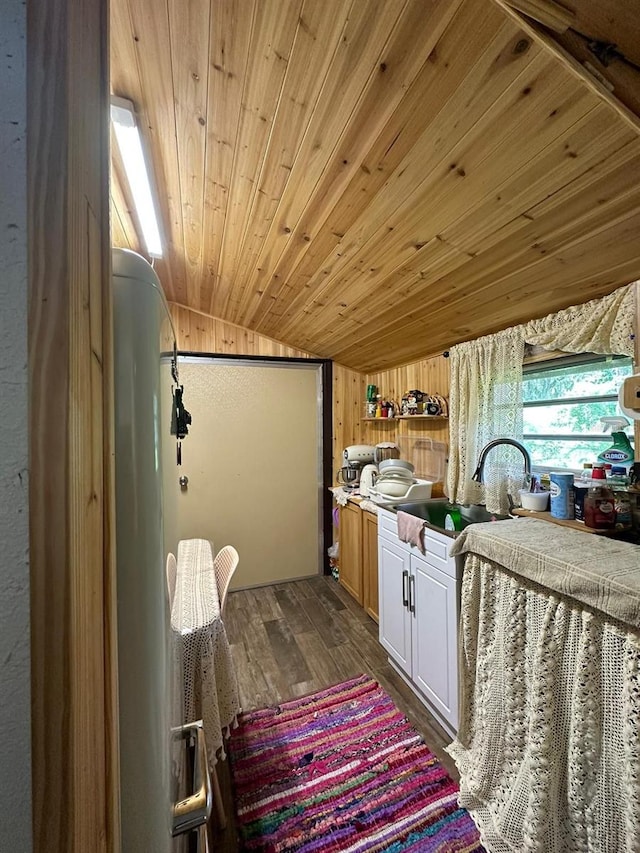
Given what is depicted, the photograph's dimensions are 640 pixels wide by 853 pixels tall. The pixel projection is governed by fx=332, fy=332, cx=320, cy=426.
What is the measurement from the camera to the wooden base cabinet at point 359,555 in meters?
2.48

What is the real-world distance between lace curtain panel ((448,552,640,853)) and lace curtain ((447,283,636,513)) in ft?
3.03

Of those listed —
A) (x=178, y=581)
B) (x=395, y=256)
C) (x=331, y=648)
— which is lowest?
(x=331, y=648)

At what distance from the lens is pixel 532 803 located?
100 centimetres

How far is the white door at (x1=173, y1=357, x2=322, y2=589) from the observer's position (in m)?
2.98

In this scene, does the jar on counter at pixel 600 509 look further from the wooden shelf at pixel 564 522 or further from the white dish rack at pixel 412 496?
the white dish rack at pixel 412 496

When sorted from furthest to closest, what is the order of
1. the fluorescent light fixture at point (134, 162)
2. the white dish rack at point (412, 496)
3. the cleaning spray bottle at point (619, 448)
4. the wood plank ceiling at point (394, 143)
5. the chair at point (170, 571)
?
the white dish rack at point (412, 496) < the cleaning spray bottle at point (619, 448) < the fluorescent light fixture at point (134, 162) < the wood plank ceiling at point (394, 143) < the chair at point (170, 571)

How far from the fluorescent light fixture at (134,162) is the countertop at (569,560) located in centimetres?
191

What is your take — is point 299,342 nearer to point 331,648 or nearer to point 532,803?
point 331,648

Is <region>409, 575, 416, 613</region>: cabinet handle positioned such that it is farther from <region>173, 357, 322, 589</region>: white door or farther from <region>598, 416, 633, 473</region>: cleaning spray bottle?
<region>173, 357, 322, 589</region>: white door

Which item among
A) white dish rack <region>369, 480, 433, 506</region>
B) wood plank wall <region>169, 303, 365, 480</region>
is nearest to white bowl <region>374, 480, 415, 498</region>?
white dish rack <region>369, 480, 433, 506</region>

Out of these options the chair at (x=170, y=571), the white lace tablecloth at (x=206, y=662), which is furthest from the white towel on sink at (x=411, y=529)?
the chair at (x=170, y=571)

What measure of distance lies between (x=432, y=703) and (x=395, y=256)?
86.0 inches

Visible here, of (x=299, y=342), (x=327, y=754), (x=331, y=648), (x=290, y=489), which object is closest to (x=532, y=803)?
(x=327, y=754)

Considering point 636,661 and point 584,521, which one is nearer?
point 636,661
